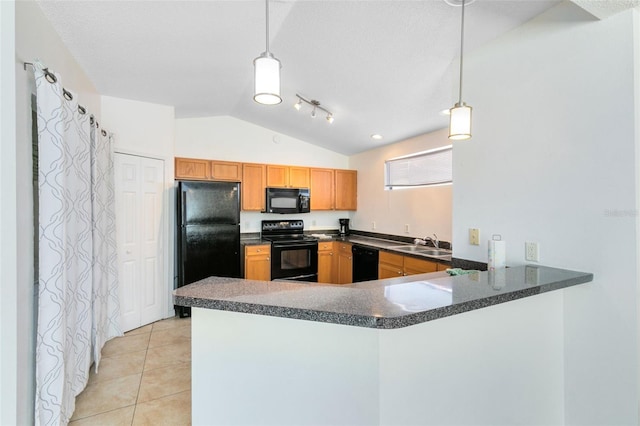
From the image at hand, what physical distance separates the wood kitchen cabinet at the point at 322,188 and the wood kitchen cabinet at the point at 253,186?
82 cm

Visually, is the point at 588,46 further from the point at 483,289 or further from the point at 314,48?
the point at 314,48

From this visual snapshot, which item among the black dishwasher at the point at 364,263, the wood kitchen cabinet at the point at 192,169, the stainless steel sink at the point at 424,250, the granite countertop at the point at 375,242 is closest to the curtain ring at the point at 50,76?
the wood kitchen cabinet at the point at 192,169

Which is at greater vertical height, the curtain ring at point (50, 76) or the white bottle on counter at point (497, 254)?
the curtain ring at point (50, 76)

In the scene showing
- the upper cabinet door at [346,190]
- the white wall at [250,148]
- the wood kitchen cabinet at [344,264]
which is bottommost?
the wood kitchen cabinet at [344,264]

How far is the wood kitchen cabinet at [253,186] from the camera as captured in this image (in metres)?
4.61

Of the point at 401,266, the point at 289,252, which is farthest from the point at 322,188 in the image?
the point at 401,266

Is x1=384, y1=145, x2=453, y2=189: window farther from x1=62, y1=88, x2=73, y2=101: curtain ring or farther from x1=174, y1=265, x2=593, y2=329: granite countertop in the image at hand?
x1=62, y1=88, x2=73, y2=101: curtain ring

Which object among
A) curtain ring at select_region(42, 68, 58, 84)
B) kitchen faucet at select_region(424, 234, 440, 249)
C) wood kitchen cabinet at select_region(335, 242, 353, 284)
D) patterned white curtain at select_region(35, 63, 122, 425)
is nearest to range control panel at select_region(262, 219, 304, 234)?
wood kitchen cabinet at select_region(335, 242, 353, 284)

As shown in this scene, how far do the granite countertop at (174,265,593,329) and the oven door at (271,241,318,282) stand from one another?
2.85m

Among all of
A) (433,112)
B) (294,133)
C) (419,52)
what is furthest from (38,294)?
(294,133)

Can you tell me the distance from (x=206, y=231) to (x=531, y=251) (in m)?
3.31

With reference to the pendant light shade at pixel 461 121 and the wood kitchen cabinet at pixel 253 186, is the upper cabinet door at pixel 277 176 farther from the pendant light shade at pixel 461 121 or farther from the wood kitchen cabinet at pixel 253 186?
the pendant light shade at pixel 461 121

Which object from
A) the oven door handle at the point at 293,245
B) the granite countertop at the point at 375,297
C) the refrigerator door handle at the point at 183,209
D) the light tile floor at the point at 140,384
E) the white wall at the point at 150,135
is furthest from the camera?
the oven door handle at the point at 293,245

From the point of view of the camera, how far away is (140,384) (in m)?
2.39
